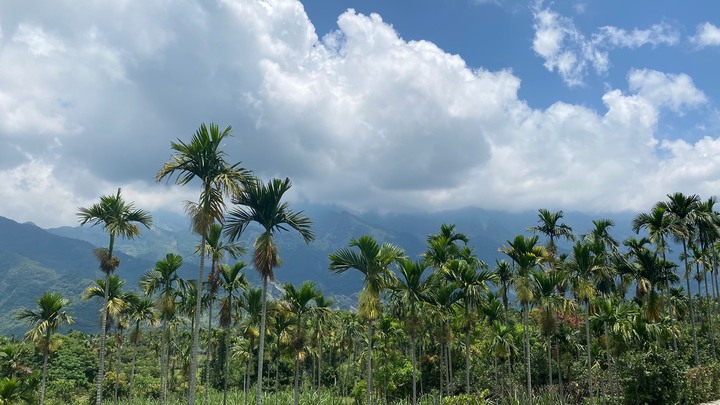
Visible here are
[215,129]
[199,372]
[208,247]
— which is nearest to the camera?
[215,129]

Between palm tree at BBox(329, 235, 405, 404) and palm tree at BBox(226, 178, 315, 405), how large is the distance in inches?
125

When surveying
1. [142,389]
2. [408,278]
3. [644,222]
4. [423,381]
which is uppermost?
[644,222]

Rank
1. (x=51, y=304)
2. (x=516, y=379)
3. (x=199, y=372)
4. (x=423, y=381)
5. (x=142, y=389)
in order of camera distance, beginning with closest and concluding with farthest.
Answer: (x=51, y=304)
(x=516, y=379)
(x=423, y=381)
(x=142, y=389)
(x=199, y=372)

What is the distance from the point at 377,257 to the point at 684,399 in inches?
858

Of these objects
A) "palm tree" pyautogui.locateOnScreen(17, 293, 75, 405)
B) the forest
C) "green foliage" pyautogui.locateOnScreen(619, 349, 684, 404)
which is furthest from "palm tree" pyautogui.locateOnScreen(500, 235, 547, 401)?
"palm tree" pyautogui.locateOnScreen(17, 293, 75, 405)

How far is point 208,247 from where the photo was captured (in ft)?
103

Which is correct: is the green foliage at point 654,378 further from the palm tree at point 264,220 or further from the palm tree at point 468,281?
the palm tree at point 264,220

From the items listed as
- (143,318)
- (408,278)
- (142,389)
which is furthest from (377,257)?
(142,389)

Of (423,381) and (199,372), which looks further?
(199,372)

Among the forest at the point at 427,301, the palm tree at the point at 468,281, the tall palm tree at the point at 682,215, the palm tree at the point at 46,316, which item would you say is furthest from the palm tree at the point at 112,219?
the tall palm tree at the point at 682,215

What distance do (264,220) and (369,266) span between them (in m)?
6.88

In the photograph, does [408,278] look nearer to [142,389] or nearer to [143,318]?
[143,318]

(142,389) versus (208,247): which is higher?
(208,247)

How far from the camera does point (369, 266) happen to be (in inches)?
1135
